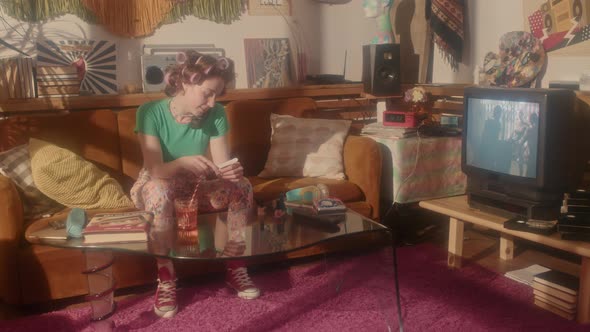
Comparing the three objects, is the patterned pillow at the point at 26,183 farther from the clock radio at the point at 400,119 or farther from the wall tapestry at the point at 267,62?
the clock radio at the point at 400,119

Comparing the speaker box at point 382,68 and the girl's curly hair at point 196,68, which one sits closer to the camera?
the girl's curly hair at point 196,68

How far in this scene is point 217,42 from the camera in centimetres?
347

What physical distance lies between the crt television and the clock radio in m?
0.47

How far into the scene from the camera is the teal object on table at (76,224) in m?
1.80

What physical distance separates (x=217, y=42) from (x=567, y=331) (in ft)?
8.04

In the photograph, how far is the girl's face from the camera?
2.25 m

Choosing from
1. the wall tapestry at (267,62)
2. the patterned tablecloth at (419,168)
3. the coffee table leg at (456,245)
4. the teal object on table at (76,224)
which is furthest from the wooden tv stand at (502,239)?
the teal object on table at (76,224)

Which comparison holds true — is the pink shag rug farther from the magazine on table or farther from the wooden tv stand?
the magazine on table

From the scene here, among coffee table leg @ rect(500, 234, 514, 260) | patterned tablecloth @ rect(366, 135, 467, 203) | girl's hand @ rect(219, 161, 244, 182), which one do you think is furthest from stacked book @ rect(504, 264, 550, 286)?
girl's hand @ rect(219, 161, 244, 182)

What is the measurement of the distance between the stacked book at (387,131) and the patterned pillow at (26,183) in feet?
5.59

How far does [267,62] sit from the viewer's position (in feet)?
11.7

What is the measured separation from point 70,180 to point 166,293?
67 centimetres

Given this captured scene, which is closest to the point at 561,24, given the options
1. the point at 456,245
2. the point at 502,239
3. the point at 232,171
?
the point at 502,239

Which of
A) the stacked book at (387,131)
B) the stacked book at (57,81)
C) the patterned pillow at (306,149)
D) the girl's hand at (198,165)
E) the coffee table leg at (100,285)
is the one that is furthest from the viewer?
the stacked book at (387,131)
